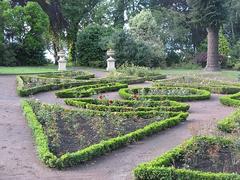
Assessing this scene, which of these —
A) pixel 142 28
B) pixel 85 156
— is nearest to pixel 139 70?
pixel 142 28

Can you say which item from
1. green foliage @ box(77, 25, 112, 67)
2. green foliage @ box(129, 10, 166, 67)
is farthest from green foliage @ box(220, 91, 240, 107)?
green foliage @ box(77, 25, 112, 67)

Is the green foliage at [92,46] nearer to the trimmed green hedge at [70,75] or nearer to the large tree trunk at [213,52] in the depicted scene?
the large tree trunk at [213,52]

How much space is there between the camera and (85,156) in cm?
667

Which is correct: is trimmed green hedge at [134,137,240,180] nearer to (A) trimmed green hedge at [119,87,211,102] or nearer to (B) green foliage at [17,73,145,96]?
(A) trimmed green hedge at [119,87,211,102]

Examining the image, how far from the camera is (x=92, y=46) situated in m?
30.6

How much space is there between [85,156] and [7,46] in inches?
934

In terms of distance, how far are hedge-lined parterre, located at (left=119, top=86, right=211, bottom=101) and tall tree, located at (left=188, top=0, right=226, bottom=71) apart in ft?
40.4

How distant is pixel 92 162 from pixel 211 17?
2076 centimetres

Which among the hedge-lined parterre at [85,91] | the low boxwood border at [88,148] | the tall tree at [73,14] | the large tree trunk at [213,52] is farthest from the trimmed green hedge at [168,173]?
the tall tree at [73,14]

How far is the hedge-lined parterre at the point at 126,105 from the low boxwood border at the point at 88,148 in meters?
1.08

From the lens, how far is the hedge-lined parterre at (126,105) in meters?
10.6

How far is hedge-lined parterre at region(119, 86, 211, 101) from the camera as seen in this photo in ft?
41.6

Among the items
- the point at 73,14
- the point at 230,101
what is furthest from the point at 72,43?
the point at 230,101

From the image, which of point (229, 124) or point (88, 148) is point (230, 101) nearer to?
point (229, 124)
